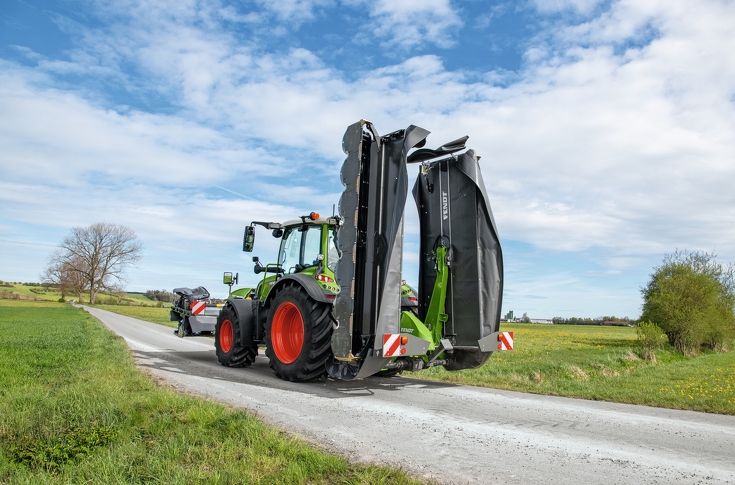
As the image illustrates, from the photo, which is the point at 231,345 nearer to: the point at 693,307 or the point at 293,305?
the point at 293,305

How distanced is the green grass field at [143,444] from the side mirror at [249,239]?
12.7 ft

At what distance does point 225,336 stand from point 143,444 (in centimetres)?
614

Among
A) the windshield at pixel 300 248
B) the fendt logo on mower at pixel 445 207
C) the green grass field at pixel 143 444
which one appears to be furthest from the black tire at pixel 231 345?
the fendt logo on mower at pixel 445 207

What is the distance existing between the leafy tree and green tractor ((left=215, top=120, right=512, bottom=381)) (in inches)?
978

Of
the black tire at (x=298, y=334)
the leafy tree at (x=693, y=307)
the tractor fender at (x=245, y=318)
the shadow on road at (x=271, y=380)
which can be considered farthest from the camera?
→ the leafy tree at (x=693, y=307)

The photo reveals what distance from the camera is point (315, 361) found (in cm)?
720

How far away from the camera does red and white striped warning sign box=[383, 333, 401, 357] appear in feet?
20.1

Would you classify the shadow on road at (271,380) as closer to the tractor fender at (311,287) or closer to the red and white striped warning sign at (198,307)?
the tractor fender at (311,287)

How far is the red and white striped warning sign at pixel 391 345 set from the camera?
614 cm

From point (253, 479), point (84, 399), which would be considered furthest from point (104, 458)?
point (84, 399)

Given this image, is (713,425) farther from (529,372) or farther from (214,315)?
(214,315)

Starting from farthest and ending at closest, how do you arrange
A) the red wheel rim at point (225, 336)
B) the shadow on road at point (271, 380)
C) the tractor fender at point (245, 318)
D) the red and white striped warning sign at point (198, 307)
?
the red and white striped warning sign at point (198, 307), the red wheel rim at point (225, 336), the tractor fender at point (245, 318), the shadow on road at point (271, 380)

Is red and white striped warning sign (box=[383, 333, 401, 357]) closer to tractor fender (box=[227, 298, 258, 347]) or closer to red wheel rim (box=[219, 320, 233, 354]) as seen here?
tractor fender (box=[227, 298, 258, 347])

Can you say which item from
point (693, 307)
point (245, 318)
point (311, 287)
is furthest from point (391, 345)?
point (693, 307)
